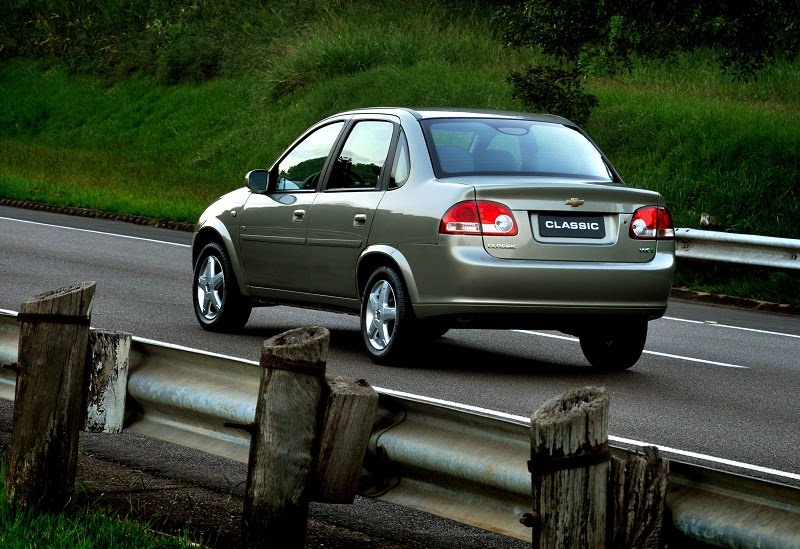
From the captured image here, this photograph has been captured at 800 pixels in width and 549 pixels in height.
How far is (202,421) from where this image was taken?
511 centimetres

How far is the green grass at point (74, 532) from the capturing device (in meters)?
4.85

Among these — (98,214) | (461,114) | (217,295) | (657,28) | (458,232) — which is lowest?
(98,214)

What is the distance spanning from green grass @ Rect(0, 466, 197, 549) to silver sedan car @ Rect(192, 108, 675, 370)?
457cm

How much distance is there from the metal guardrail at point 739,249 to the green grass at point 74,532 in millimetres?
12554

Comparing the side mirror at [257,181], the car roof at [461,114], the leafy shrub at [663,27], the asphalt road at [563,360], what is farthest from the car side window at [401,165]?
the leafy shrub at [663,27]

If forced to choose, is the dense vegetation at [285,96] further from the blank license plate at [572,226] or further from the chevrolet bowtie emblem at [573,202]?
the chevrolet bowtie emblem at [573,202]

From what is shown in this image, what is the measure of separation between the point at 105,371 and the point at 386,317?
16.0ft

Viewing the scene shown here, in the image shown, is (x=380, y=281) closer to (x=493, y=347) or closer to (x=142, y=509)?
(x=493, y=347)

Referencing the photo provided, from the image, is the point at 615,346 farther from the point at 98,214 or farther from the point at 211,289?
the point at 98,214

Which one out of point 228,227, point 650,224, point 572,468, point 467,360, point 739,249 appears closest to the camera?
point 572,468

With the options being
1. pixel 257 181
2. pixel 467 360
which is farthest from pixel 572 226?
pixel 257 181

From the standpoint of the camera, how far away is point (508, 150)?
10141 millimetres

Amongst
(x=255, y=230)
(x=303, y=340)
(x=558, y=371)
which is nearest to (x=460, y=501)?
(x=303, y=340)

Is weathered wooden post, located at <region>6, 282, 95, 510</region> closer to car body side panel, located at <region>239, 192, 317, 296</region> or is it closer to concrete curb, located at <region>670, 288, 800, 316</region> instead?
car body side panel, located at <region>239, 192, 317, 296</region>
